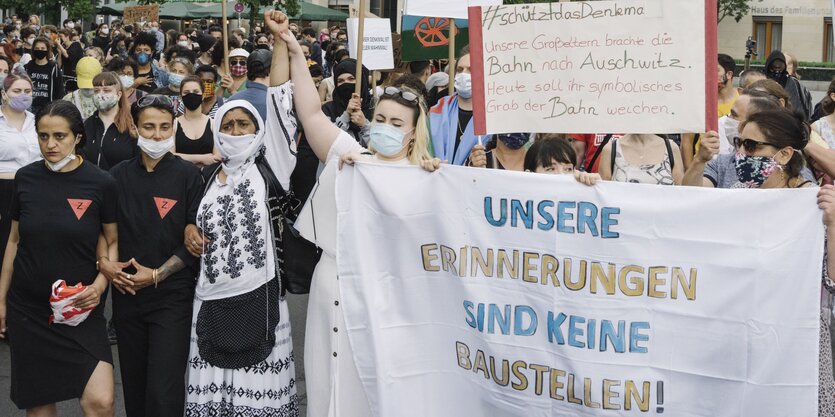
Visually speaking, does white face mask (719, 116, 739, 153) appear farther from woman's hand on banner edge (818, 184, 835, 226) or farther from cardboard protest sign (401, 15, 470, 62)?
woman's hand on banner edge (818, 184, 835, 226)

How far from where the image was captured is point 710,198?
4039 mm

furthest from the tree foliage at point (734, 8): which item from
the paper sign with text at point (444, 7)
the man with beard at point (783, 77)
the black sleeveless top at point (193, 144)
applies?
the paper sign with text at point (444, 7)

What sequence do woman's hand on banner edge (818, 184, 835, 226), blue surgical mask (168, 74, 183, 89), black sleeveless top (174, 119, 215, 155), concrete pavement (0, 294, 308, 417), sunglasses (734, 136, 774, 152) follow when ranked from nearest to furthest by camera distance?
woman's hand on banner edge (818, 184, 835, 226) → sunglasses (734, 136, 774, 152) → concrete pavement (0, 294, 308, 417) → black sleeveless top (174, 119, 215, 155) → blue surgical mask (168, 74, 183, 89)

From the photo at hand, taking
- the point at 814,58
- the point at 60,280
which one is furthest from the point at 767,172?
the point at 814,58

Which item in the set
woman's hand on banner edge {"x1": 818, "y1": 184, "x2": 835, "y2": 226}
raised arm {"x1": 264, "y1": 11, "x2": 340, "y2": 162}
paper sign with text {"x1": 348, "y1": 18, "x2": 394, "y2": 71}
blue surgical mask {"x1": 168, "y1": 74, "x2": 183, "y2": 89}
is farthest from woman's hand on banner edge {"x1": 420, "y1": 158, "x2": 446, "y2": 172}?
blue surgical mask {"x1": 168, "y1": 74, "x2": 183, "y2": 89}

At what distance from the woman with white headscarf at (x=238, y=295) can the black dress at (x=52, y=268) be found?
441mm

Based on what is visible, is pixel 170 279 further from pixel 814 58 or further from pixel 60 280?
pixel 814 58

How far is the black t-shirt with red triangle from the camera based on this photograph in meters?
4.89

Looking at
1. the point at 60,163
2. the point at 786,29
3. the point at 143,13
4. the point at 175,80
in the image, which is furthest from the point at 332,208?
the point at 786,29

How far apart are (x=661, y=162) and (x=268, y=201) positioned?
1.94 meters

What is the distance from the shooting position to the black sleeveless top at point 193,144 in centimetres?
773

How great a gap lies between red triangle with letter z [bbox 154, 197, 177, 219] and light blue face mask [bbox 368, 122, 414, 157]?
38.2 inches

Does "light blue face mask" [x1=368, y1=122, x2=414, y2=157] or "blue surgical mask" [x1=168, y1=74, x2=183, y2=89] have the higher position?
"blue surgical mask" [x1=168, y1=74, x2=183, y2=89]

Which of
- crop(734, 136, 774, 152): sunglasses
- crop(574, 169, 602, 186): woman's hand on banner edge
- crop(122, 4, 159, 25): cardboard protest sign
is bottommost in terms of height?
crop(574, 169, 602, 186): woman's hand on banner edge
